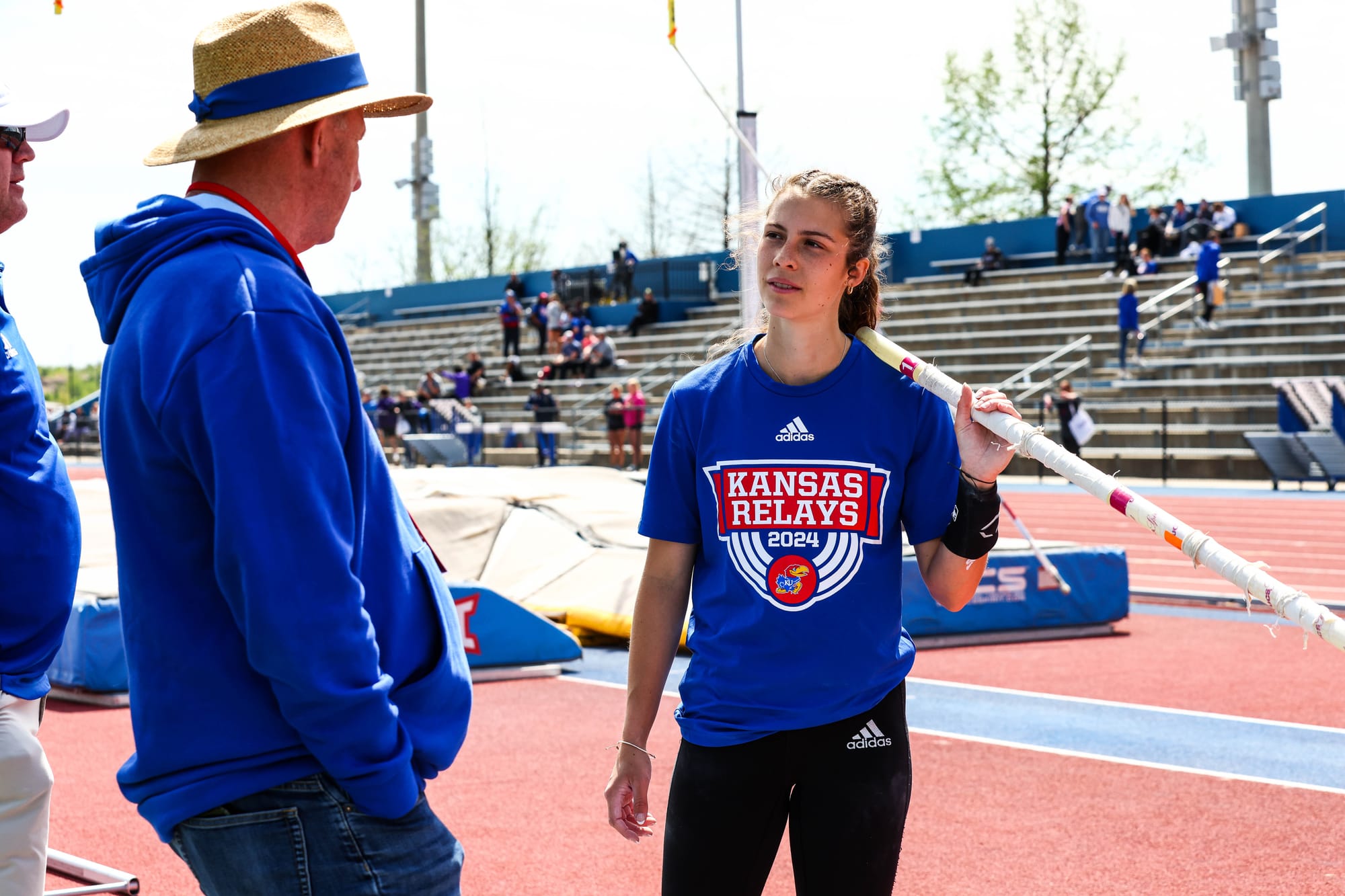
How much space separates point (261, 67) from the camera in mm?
2127

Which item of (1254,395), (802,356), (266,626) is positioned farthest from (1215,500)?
(266,626)

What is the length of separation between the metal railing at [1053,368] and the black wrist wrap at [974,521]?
2587 cm

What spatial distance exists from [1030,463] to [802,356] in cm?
2552

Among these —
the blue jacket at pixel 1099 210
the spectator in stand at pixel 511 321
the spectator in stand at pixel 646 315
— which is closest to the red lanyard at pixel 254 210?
the blue jacket at pixel 1099 210

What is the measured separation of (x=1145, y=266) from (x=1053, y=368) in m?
4.07

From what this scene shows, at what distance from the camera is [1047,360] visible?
29.5m

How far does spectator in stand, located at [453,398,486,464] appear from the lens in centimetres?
3189

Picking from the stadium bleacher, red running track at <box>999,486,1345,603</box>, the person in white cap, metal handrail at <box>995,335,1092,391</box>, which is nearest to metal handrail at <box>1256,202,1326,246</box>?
the stadium bleacher

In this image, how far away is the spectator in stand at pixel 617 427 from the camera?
2859 cm

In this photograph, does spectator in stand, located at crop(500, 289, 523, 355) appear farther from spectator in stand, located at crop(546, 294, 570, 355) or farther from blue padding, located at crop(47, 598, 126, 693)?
blue padding, located at crop(47, 598, 126, 693)

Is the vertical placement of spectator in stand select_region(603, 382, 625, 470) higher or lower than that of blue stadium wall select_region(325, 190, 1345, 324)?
lower

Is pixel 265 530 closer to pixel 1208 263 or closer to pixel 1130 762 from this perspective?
pixel 1130 762

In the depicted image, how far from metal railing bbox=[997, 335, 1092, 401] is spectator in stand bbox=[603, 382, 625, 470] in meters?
7.34

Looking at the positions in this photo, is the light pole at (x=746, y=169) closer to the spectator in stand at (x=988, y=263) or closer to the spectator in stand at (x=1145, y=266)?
the spectator in stand at (x=1145, y=266)
